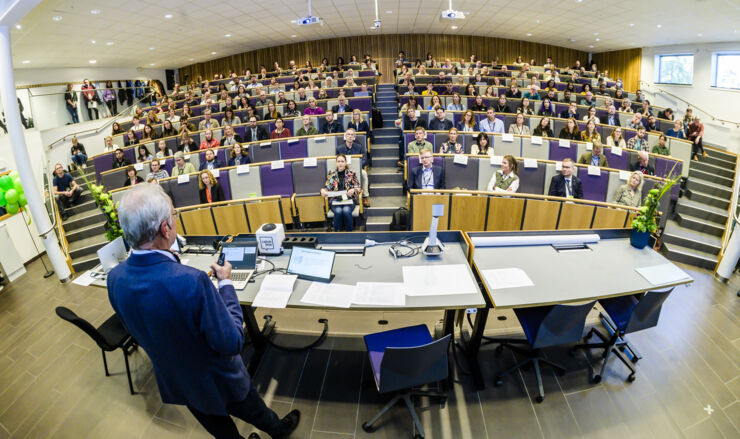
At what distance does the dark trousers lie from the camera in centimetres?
162

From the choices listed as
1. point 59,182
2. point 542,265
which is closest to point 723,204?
point 542,265

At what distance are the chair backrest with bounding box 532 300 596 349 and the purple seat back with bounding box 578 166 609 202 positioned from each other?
2.70 metres

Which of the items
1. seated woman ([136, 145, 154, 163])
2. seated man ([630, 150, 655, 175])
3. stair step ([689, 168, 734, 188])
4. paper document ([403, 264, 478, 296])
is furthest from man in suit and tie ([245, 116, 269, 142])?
stair step ([689, 168, 734, 188])

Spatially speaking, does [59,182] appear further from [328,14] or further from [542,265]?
[328,14]

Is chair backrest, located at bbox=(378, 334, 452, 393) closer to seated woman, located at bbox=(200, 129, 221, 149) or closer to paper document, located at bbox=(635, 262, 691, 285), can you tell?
paper document, located at bbox=(635, 262, 691, 285)

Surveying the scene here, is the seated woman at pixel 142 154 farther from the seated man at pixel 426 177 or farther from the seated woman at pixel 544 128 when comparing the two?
the seated woman at pixel 544 128

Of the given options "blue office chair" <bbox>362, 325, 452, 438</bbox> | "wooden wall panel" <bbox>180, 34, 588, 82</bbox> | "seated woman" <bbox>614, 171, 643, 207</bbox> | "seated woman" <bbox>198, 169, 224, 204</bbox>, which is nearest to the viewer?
"blue office chair" <bbox>362, 325, 452, 438</bbox>

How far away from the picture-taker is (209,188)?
4.62m

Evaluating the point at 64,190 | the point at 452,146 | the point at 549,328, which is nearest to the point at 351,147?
the point at 452,146

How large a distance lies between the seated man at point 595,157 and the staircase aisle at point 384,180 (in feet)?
8.86

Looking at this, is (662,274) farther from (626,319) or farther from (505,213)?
(505,213)

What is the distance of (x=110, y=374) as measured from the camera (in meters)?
2.78

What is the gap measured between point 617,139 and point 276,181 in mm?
5518

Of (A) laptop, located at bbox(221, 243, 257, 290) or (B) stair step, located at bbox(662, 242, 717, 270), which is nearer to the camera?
(A) laptop, located at bbox(221, 243, 257, 290)
